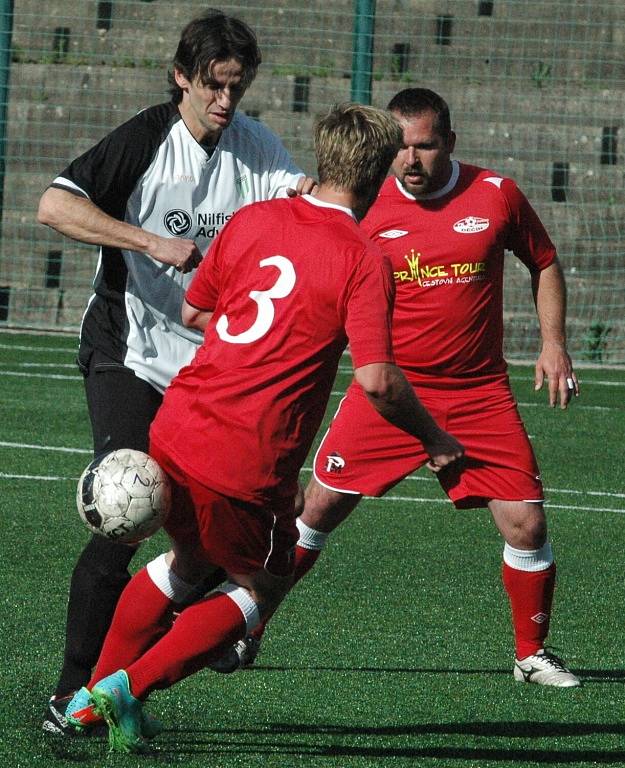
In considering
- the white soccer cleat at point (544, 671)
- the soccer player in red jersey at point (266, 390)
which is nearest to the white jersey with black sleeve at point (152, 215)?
the soccer player in red jersey at point (266, 390)

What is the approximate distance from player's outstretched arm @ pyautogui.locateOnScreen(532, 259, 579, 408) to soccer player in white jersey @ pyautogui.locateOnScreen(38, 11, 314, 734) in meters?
1.12

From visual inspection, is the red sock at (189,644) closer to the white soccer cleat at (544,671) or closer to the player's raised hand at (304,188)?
the player's raised hand at (304,188)

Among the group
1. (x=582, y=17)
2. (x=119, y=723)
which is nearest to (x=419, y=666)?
(x=119, y=723)

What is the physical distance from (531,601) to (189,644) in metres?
1.84

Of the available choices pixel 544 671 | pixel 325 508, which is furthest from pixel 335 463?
pixel 544 671

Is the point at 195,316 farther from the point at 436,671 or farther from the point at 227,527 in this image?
the point at 436,671

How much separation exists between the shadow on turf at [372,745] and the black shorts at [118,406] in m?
0.84

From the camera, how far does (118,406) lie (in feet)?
14.1

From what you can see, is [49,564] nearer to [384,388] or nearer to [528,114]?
[384,388]

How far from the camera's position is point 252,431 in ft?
11.8

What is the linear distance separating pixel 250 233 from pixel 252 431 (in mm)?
496

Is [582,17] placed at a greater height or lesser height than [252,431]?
greater

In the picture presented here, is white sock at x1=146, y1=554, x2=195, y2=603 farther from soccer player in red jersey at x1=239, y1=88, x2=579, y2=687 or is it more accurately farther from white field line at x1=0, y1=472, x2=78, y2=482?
white field line at x1=0, y1=472, x2=78, y2=482

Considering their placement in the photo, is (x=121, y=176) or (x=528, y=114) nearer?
(x=121, y=176)
